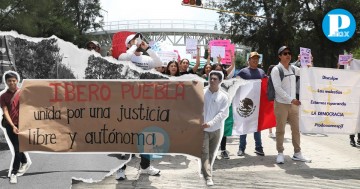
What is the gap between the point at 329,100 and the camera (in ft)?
24.1

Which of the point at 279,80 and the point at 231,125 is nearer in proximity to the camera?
the point at 279,80

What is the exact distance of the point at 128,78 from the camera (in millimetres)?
5812

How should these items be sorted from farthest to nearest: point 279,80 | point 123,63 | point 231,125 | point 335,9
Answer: point 335,9
point 231,125
point 279,80
point 123,63

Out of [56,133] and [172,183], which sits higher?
[56,133]

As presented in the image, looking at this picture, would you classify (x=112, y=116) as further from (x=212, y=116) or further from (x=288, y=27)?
(x=288, y=27)

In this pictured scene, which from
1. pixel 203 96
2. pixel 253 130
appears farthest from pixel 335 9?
pixel 203 96

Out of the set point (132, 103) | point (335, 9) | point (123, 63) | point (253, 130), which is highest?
point (335, 9)

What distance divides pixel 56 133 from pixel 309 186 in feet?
10.5

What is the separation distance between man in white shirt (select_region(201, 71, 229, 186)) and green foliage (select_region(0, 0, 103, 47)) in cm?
4203

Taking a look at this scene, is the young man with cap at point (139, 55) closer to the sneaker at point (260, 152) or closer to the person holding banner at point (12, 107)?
the person holding banner at point (12, 107)

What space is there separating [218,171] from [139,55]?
203 centimetres

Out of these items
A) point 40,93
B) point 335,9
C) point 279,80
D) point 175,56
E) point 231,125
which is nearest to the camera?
point 40,93

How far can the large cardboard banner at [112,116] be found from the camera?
214 inches

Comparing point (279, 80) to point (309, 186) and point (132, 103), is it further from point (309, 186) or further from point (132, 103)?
point (132, 103)
